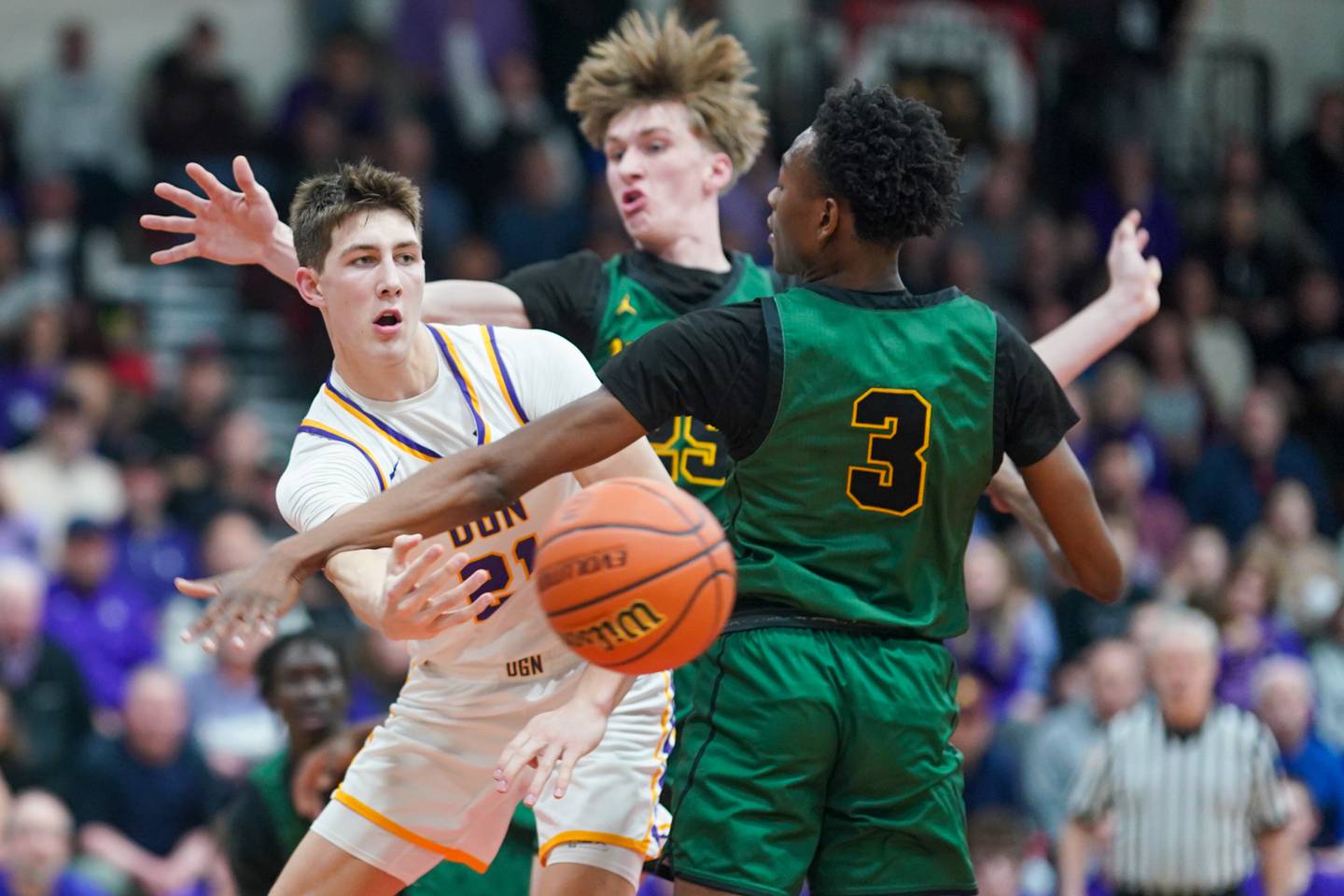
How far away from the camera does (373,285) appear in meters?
4.76

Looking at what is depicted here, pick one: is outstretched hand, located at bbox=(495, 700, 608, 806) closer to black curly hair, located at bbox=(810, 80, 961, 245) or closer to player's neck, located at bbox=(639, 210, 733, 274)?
black curly hair, located at bbox=(810, 80, 961, 245)

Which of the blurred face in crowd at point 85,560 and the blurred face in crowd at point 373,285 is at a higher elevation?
the blurred face in crowd at point 373,285

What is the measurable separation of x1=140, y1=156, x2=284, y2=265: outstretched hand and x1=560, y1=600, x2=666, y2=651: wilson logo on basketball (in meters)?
1.84

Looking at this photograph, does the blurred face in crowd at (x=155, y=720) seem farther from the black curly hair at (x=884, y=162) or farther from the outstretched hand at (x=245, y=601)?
the black curly hair at (x=884, y=162)

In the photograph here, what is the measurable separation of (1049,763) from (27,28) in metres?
8.81

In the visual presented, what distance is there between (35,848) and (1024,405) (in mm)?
5470

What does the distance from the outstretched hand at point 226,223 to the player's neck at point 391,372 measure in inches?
27.2

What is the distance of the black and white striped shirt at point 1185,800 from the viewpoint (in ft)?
27.8

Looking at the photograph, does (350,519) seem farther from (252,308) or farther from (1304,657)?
(252,308)

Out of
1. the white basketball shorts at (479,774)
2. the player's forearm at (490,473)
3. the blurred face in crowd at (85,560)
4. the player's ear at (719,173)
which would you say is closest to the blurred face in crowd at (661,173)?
the player's ear at (719,173)

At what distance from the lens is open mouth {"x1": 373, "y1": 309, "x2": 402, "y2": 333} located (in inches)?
188

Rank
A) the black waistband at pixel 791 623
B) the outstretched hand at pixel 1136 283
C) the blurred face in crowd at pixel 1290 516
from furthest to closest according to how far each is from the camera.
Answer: the blurred face in crowd at pixel 1290 516 → the outstretched hand at pixel 1136 283 → the black waistband at pixel 791 623

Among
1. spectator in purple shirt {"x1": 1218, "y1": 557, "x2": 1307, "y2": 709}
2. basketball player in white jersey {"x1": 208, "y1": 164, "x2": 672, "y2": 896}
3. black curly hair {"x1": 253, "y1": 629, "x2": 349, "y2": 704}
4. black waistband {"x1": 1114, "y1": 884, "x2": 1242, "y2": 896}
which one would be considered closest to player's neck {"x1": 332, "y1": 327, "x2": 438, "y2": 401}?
basketball player in white jersey {"x1": 208, "y1": 164, "x2": 672, "y2": 896}

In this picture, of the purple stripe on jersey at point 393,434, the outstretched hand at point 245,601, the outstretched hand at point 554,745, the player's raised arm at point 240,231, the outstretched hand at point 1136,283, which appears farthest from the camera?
the outstretched hand at point 1136,283
